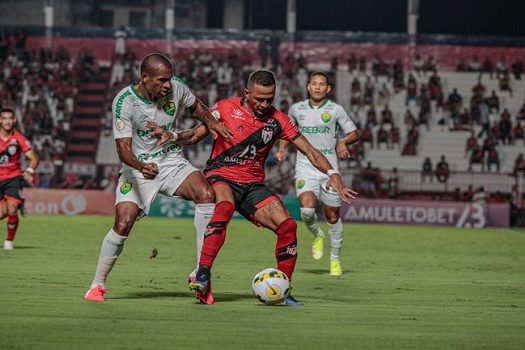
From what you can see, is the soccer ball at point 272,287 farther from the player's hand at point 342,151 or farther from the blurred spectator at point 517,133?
the blurred spectator at point 517,133

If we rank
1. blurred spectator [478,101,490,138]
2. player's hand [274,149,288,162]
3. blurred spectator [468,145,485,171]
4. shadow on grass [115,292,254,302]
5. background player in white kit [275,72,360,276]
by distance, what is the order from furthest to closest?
blurred spectator [478,101,490,138]
blurred spectator [468,145,485,171]
background player in white kit [275,72,360,276]
player's hand [274,149,288,162]
shadow on grass [115,292,254,302]

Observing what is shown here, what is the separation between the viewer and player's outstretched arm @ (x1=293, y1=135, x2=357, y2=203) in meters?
10.1

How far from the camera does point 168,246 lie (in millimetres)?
20938

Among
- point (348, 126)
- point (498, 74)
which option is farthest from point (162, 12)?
point (348, 126)

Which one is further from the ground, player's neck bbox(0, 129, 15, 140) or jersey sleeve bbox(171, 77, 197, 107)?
jersey sleeve bbox(171, 77, 197, 107)

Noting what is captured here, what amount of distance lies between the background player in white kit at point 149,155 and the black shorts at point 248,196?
231mm

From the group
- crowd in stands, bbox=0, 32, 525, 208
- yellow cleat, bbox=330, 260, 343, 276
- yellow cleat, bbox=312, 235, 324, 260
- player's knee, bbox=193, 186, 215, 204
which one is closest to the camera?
player's knee, bbox=193, 186, 215, 204

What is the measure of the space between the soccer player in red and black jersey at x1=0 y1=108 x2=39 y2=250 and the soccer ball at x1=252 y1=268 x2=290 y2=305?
9.01m

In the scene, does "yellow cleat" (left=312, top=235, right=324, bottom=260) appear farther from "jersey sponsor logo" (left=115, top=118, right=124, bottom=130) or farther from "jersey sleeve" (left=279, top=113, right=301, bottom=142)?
"jersey sponsor logo" (left=115, top=118, right=124, bottom=130)

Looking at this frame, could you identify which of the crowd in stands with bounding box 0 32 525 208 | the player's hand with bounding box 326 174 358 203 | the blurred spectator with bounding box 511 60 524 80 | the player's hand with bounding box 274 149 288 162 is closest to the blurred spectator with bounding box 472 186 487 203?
the crowd in stands with bounding box 0 32 525 208

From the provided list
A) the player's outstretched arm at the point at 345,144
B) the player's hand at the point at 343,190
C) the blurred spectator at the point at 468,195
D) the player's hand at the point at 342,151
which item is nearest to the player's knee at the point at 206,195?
the player's hand at the point at 343,190

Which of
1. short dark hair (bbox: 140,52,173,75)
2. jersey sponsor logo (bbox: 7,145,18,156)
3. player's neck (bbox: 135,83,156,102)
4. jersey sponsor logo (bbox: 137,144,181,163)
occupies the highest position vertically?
short dark hair (bbox: 140,52,173,75)

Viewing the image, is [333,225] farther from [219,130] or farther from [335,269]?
[219,130]

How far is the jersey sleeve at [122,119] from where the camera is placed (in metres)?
10.6
